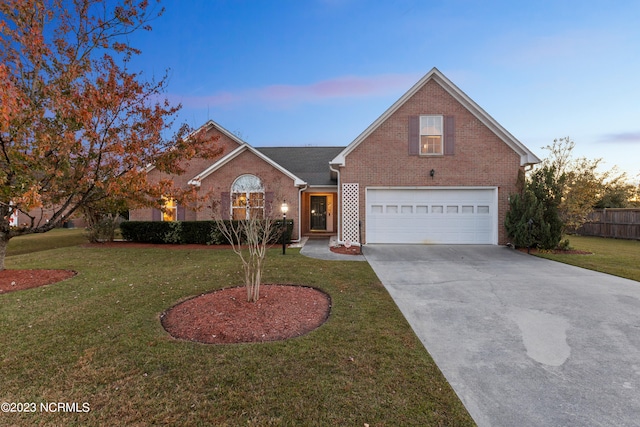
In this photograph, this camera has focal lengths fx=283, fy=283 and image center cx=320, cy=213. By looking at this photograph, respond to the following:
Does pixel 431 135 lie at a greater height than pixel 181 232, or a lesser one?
greater

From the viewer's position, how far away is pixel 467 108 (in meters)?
11.8

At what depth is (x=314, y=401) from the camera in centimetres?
239

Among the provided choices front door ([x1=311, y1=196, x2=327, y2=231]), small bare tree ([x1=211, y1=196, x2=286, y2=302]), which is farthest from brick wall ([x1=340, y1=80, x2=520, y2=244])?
small bare tree ([x1=211, y1=196, x2=286, y2=302])

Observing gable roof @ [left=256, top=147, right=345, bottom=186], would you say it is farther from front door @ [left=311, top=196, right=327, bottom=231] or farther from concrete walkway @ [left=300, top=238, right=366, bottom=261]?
concrete walkway @ [left=300, top=238, right=366, bottom=261]

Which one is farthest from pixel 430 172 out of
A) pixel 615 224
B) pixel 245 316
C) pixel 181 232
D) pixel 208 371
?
pixel 615 224

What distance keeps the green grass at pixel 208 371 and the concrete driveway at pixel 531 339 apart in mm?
397

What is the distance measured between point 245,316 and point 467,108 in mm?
12078

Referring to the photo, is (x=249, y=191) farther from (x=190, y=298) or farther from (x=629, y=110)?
(x=629, y=110)

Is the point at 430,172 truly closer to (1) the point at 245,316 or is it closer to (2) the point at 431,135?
(2) the point at 431,135

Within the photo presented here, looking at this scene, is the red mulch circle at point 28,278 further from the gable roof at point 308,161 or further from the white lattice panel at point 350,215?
the gable roof at point 308,161

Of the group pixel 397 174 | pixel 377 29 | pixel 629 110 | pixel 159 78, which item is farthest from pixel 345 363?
pixel 629 110

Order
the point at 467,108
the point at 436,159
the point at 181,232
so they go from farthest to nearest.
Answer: the point at 181,232
the point at 436,159
the point at 467,108

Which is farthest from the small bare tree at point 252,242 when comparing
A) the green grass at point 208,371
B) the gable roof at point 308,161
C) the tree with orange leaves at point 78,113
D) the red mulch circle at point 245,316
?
the gable roof at point 308,161

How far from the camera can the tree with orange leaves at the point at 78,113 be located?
18.5 ft
